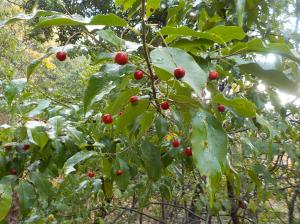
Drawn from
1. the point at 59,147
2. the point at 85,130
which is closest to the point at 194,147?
the point at 59,147

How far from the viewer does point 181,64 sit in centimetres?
74

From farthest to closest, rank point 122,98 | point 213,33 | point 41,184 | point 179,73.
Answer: point 41,184, point 122,98, point 213,33, point 179,73

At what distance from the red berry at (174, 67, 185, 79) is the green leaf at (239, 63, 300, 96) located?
0.21 m

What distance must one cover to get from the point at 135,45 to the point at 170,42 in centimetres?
11

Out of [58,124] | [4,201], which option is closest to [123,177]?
[58,124]

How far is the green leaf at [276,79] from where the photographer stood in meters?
0.77

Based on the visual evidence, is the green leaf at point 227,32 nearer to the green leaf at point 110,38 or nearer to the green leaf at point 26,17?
the green leaf at point 110,38

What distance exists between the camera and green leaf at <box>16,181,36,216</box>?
4.47ft

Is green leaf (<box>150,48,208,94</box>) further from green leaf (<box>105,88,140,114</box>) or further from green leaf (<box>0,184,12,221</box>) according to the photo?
green leaf (<box>0,184,12,221</box>)

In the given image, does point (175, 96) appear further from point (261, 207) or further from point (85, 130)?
point (261, 207)

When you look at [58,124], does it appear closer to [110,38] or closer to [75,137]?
[75,137]

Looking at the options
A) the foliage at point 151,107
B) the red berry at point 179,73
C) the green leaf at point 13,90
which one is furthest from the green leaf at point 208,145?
the green leaf at point 13,90

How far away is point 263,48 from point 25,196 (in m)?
1.03

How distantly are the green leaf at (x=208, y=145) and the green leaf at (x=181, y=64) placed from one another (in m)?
0.09
